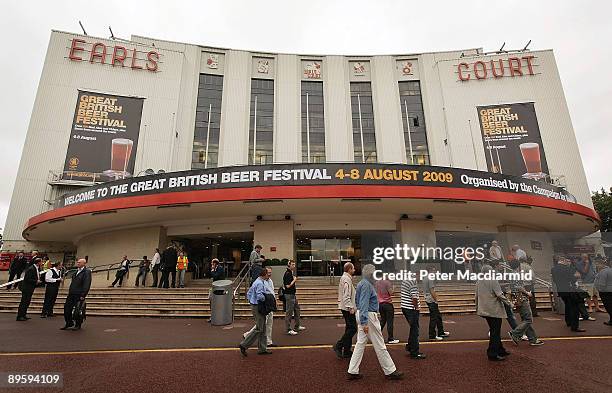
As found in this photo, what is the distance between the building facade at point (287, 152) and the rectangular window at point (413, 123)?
0.46 ft

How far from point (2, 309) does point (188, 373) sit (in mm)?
12786

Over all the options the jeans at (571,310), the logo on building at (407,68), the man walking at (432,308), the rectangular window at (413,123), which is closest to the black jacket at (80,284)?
the man walking at (432,308)

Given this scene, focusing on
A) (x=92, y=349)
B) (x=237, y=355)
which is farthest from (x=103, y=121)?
(x=237, y=355)

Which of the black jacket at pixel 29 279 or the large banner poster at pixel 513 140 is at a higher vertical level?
the large banner poster at pixel 513 140

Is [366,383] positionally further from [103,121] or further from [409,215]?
[103,121]

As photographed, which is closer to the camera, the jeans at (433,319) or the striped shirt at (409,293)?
the striped shirt at (409,293)

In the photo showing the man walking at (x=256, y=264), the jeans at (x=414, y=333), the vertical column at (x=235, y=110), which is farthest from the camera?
the vertical column at (x=235, y=110)

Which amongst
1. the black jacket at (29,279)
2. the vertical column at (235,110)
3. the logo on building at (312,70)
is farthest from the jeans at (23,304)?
the logo on building at (312,70)

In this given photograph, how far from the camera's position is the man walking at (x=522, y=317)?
21.3 ft

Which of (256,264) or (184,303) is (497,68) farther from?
(184,303)

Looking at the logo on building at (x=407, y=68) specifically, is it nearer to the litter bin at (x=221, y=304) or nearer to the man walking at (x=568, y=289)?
the man walking at (x=568, y=289)

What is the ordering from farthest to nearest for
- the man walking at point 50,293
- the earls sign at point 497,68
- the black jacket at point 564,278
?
1. the earls sign at point 497,68
2. the man walking at point 50,293
3. the black jacket at point 564,278

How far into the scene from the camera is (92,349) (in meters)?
6.50

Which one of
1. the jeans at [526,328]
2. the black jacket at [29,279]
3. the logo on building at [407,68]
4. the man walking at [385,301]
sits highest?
the logo on building at [407,68]
